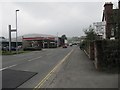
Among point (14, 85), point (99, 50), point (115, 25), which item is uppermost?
point (115, 25)

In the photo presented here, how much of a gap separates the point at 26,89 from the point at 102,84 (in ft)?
10.2

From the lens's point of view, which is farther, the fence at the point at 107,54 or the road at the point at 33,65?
the fence at the point at 107,54

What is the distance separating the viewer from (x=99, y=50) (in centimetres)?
1529

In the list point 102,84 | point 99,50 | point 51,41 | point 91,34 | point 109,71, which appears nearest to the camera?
point 102,84

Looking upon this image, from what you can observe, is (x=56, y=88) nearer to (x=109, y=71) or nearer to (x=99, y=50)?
(x=109, y=71)

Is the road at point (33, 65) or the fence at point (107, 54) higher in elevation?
the fence at point (107, 54)

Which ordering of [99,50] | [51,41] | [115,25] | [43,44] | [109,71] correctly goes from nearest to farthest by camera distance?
[115,25], [109,71], [99,50], [43,44], [51,41]

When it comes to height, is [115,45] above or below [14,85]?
above

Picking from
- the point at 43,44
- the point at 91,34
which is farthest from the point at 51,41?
the point at 91,34

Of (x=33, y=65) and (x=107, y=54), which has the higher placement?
(x=107, y=54)

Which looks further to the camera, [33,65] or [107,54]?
[33,65]

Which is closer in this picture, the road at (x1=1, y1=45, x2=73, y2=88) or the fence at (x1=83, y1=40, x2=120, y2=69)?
the road at (x1=1, y1=45, x2=73, y2=88)

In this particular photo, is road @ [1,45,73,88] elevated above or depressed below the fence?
below

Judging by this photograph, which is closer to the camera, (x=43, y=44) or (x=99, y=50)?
(x=99, y=50)
